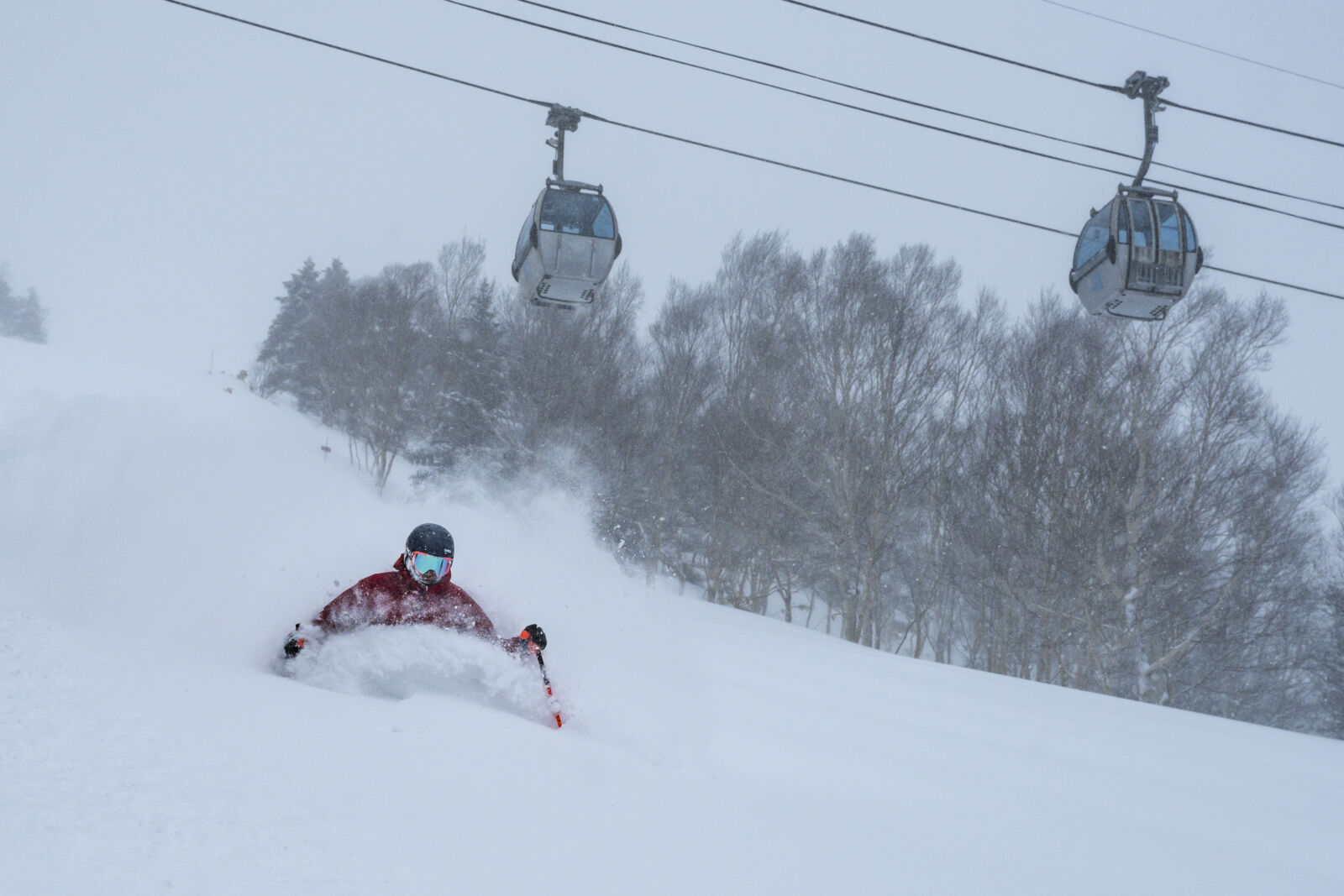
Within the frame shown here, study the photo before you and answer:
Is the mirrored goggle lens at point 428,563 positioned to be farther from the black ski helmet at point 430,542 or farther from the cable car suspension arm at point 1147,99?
the cable car suspension arm at point 1147,99

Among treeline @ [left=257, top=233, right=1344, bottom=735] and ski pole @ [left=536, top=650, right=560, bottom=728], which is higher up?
treeline @ [left=257, top=233, right=1344, bottom=735]

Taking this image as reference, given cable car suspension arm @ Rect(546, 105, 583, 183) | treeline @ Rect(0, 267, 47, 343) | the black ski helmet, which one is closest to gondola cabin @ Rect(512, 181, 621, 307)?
cable car suspension arm @ Rect(546, 105, 583, 183)

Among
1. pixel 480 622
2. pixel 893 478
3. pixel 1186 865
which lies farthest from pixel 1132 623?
pixel 480 622

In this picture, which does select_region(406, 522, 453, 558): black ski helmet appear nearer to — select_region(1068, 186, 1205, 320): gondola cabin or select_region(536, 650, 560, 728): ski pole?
select_region(536, 650, 560, 728): ski pole

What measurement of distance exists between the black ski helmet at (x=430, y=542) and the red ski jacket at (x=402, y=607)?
0.62ft

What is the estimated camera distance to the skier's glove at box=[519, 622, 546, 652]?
4484mm

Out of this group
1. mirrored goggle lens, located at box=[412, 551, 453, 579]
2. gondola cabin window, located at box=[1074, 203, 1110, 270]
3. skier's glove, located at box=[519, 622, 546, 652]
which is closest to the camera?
skier's glove, located at box=[519, 622, 546, 652]

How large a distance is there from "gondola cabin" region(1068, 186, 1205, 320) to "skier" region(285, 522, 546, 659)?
6.35m

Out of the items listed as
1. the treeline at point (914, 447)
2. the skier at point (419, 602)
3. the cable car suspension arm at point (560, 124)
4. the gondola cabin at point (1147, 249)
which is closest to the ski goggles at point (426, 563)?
the skier at point (419, 602)

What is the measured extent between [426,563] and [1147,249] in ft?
23.1

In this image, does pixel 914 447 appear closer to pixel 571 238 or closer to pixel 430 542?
pixel 571 238

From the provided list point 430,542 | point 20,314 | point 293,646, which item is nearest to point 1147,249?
point 430,542

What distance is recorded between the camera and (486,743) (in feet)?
9.75

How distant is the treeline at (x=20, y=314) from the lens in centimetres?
5125
